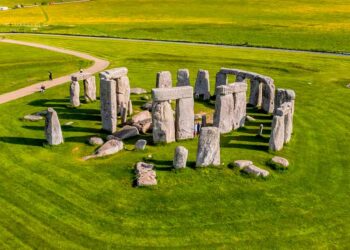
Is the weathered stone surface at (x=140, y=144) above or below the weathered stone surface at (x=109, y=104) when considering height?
below

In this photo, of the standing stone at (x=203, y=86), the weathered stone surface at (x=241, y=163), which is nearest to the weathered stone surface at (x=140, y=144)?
the weathered stone surface at (x=241, y=163)

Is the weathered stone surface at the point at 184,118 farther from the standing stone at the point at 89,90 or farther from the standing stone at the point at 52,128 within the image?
the standing stone at the point at 89,90

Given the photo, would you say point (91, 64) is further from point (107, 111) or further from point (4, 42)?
point (107, 111)

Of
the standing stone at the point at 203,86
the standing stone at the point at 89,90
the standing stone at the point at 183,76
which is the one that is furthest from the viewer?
the standing stone at the point at 183,76

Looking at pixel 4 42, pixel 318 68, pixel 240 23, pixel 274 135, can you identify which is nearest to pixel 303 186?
pixel 274 135

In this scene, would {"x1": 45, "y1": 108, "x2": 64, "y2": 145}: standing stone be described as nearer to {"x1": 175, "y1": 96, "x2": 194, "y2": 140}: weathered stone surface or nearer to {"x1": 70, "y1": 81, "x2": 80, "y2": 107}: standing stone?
{"x1": 175, "y1": 96, "x2": 194, "y2": 140}: weathered stone surface
